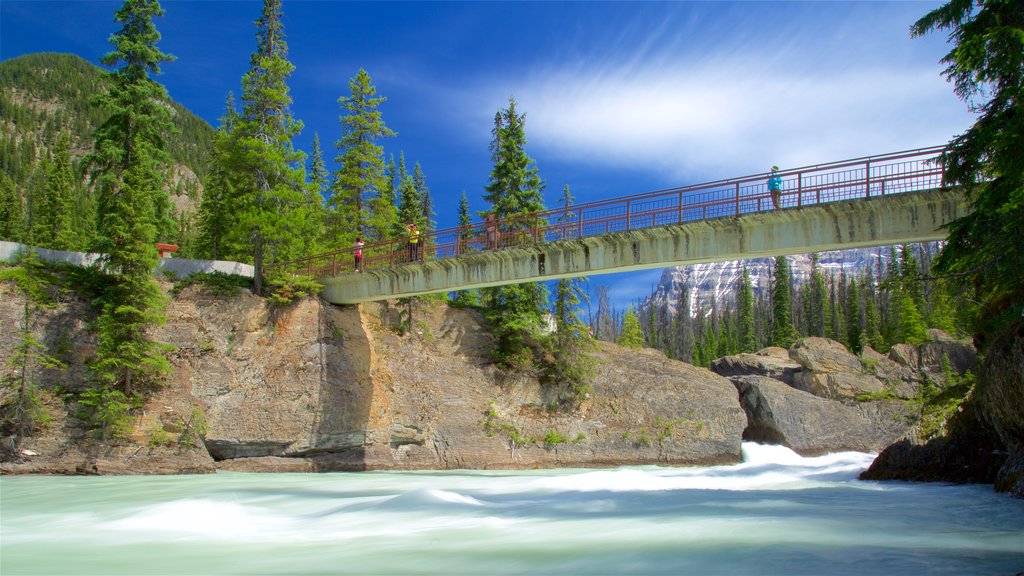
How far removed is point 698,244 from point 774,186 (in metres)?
2.94

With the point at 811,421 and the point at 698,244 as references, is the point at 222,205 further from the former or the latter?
the point at 811,421

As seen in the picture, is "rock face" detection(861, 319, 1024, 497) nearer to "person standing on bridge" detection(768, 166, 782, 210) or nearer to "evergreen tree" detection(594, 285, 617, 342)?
"person standing on bridge" detection(768, 166, 782, 210)

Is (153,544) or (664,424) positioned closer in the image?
(153,544)

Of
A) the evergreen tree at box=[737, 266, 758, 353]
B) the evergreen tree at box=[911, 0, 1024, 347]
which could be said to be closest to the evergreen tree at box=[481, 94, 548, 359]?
the evergreen tree at box=[911, 0, 1024, 347]

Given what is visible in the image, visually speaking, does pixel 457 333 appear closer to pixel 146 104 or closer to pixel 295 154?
pixel 295 154

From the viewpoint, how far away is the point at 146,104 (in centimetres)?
3100

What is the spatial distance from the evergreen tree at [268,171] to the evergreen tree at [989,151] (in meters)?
23.8

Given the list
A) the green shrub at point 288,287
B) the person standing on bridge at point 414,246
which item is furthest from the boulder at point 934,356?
the green shrub at point 288,287

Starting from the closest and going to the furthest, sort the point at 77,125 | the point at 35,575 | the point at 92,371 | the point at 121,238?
the point at 35,575 → the point at 92,371 → the point at 121,238 → the point at 77,125

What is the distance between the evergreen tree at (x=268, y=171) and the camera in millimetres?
29703

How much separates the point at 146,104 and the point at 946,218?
31322 mm

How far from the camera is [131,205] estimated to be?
26.3 metres

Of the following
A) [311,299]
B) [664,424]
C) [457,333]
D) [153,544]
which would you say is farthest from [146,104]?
[664,424]

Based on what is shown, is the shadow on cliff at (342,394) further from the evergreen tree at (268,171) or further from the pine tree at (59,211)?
the pine tree at (59,211)
